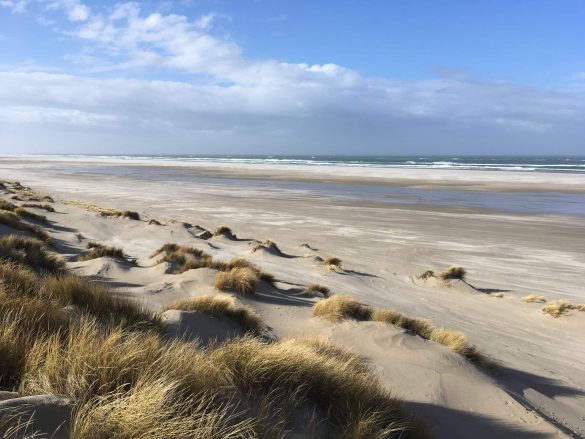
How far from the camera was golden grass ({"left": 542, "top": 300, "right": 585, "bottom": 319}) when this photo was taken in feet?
34.2

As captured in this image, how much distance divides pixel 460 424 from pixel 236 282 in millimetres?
5676

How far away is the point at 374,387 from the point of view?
14.1 ft

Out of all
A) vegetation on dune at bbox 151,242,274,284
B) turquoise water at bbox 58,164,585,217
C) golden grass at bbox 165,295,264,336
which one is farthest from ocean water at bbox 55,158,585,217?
golden grass at bbox 165,295,264,336

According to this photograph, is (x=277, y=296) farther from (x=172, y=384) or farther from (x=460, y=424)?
(x=172, y=384)

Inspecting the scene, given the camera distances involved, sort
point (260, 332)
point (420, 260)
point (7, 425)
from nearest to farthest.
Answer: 1. point (7, 425)
2. point (260, 332)
3. point (420, 260)

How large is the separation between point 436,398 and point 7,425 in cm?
461

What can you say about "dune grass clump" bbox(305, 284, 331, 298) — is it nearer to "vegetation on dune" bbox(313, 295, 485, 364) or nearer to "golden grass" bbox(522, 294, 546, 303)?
"vegetation on dune" bbox(313, 295, 485, 364)

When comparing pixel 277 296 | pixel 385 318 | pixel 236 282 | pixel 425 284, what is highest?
pixel 236 282

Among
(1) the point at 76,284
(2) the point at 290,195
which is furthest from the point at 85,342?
(2) the point at 290,195

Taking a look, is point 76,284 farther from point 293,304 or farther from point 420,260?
point 420,260

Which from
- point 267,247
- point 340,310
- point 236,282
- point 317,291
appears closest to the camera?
point 340,310

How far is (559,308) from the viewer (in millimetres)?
10570

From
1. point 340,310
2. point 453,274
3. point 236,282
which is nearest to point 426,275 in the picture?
point 453,274

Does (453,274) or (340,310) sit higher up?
(340,310)
